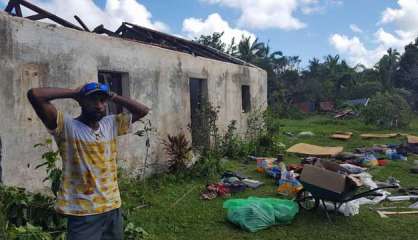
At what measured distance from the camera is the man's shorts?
2.44 metres

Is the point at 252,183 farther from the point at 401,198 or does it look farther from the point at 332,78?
the point at 332,78

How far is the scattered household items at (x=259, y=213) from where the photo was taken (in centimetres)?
497

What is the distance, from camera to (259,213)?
Answer: 16.5ft

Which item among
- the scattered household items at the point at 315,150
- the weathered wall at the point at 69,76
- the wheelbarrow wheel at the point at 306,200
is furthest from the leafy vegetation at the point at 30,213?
the scattered household items at the point at 315,150

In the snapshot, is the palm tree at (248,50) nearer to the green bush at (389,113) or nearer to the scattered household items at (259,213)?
the green bush at (389,113)

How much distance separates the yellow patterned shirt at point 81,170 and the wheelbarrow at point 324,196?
11.6ft

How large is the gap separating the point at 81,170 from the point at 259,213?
10.3 feet

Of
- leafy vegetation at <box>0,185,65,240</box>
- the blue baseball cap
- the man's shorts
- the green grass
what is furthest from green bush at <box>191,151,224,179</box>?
the blue baseball cap

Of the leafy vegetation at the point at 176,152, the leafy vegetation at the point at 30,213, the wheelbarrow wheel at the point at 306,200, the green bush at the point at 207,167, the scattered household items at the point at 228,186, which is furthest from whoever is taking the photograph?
the green bush at the point at 207,167

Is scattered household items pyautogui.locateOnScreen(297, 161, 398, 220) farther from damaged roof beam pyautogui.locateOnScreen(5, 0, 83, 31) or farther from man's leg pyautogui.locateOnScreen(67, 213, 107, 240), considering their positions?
damaged roof beam pyautogui.locateOnScreen(5, 0, 83, 31)

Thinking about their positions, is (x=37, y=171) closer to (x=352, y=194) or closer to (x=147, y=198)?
(x=147, y=198)

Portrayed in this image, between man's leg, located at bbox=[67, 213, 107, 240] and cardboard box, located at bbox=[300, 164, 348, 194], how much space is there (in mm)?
3581

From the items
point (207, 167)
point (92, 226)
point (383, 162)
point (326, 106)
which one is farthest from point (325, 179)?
point (326, 106)

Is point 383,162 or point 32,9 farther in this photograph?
point 383,162
